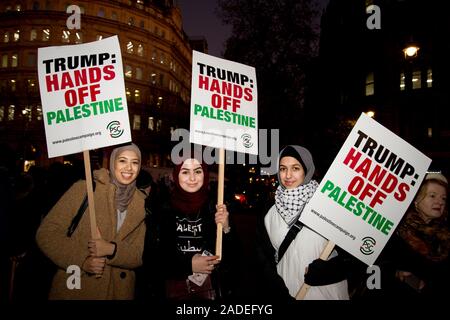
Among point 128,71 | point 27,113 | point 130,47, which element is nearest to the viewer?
point 27,113

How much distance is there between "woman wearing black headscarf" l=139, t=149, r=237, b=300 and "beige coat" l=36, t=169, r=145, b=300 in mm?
163

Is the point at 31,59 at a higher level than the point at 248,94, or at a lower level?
higher

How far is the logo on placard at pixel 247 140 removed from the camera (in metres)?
3.35

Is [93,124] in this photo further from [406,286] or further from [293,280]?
[406,286]

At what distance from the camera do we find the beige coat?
2.85 meters

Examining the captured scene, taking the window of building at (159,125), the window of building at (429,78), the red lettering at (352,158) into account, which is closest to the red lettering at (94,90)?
Answer: the red lettering at (352,158)

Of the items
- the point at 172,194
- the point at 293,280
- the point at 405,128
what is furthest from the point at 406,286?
the point at 405,128

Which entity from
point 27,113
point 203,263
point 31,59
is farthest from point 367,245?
point 31,59

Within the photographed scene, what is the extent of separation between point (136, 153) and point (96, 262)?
1.13 meters

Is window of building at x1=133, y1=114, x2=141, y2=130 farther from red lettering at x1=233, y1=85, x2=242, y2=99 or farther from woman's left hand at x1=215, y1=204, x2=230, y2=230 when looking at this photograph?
woman's left hand at x1=215, y1=204, x2=230, y2=230

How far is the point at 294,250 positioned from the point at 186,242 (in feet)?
3.55

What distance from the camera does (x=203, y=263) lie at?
9.52 ft

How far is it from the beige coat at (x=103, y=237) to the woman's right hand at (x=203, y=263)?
55 cm

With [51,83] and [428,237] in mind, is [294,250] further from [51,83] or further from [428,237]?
[51,83]
